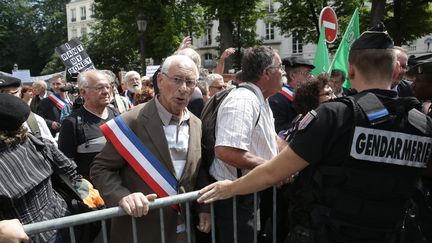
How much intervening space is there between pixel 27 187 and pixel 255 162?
1.35 meters

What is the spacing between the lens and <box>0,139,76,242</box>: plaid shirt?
2.22 metres

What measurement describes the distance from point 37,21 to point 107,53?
28836mm

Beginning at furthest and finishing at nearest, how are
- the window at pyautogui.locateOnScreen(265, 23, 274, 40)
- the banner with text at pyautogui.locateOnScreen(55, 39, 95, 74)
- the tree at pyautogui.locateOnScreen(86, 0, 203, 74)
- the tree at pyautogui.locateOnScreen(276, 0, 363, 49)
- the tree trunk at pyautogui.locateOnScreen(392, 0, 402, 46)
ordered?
the window at pyautogui.locateOnScreen(265, 23, 274, 40), the tree at pyautogui.locateOnScreen(276, 0, 363, 49), the tree at pyautogui.locateOnScreen(86, 0, 203, 74), the tree trunk at pyautogui.locateOnScreen(392, 0, 402, 46), the banner with text at pyautogui.locateOnScreen(55, 39, 95, 74)

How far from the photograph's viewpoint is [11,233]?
196 cm

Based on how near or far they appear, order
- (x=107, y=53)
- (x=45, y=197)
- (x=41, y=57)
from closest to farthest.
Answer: (x=45, y=197) < (x=107, y=53) < (x=41, y=57)

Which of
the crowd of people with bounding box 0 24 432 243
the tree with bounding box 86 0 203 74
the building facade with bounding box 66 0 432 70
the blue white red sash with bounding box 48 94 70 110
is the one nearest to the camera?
the crowd of people with bounding box 0 24 432 243

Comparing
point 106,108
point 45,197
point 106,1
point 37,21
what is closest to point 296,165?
point 45,197

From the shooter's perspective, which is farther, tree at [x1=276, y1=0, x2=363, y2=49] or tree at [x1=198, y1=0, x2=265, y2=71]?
tree at [x1=276, y1=0, x2=363, y2=49]

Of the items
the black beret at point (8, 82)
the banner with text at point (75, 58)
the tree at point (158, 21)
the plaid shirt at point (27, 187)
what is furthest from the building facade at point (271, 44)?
the plaid shirt at point (27, 187)

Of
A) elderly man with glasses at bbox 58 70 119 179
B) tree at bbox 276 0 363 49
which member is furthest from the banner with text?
tree at bbox 276 0 363 49

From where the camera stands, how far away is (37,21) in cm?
7044

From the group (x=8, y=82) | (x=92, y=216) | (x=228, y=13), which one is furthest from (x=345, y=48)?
(x=228, y=13)

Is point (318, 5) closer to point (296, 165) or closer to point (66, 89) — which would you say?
point (66, 89)

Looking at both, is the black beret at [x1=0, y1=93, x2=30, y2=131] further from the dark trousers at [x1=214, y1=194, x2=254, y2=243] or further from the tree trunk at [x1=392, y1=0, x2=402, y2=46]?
the tree trunk at [x1=392, y1=0, x2=402, y2=46]
